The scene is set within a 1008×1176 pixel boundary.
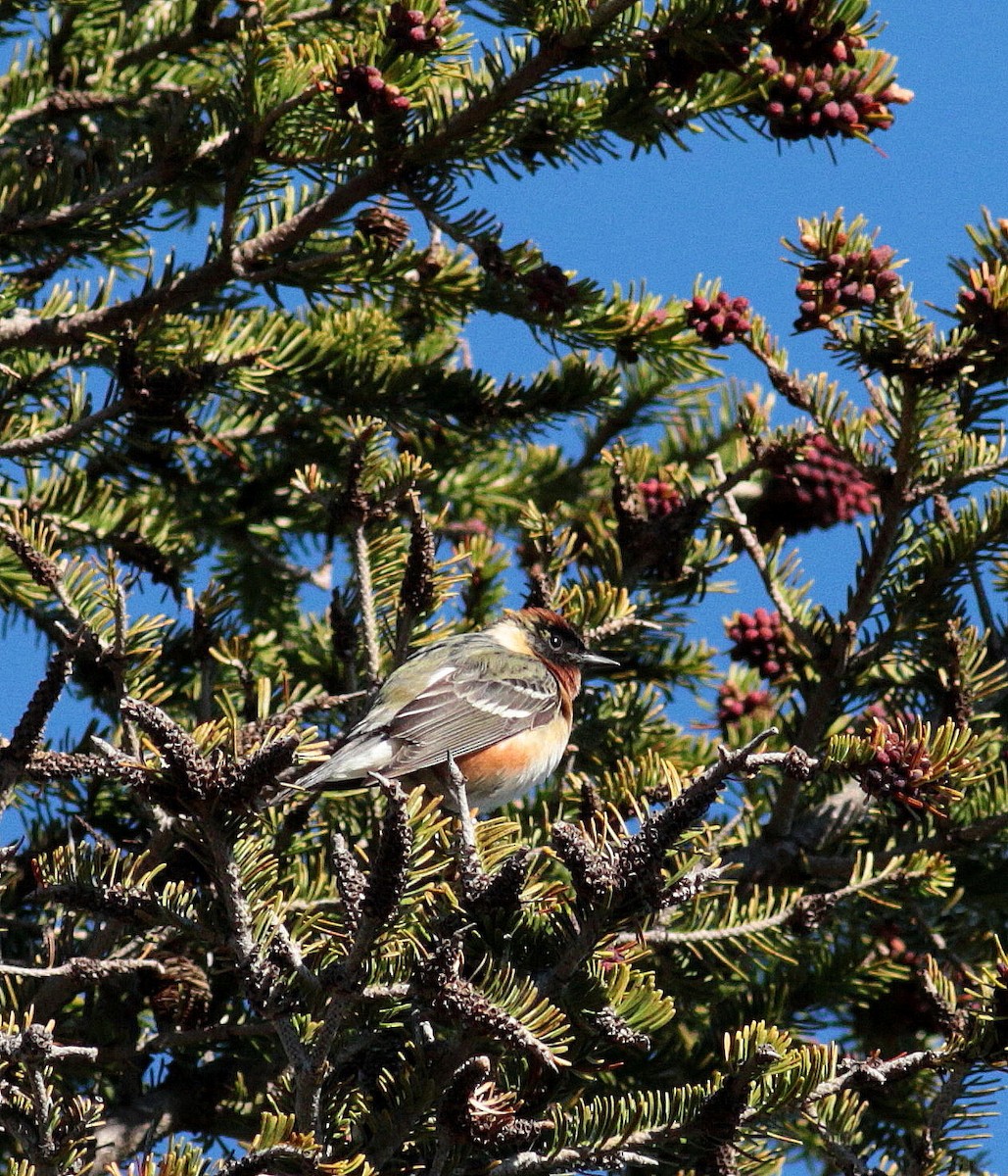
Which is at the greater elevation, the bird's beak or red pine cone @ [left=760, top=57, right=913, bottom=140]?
red pine cone @ [left=760, top=57, right=913, bottom=140]

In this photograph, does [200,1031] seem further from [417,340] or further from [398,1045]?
[417,340]

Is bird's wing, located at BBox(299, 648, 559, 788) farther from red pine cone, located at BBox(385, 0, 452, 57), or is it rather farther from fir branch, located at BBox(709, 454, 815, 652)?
red pine cone, located at BBox(385, 0, 452, 57)

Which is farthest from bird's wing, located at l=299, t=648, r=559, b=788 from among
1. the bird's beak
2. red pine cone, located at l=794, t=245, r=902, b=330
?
red pine cone, located at l=794, t=245, r=902, b=330

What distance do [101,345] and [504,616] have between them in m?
1.79

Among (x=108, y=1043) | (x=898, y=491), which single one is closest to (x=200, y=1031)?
(x=108, y=1043)

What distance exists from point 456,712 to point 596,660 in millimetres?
583

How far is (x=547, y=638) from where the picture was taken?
5227 mm

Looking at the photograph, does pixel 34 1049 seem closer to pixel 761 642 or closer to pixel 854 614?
pixel 854 614

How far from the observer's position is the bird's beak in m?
5.12

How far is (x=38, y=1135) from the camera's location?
279cm

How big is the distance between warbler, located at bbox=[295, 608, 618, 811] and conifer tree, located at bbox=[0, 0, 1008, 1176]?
0.14 metres

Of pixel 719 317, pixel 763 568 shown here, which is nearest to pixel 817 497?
pixel 763 568

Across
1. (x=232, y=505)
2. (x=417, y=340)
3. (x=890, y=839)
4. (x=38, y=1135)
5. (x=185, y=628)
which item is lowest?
(x=38, y=1135)

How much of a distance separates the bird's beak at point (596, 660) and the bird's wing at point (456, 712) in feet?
0.61
